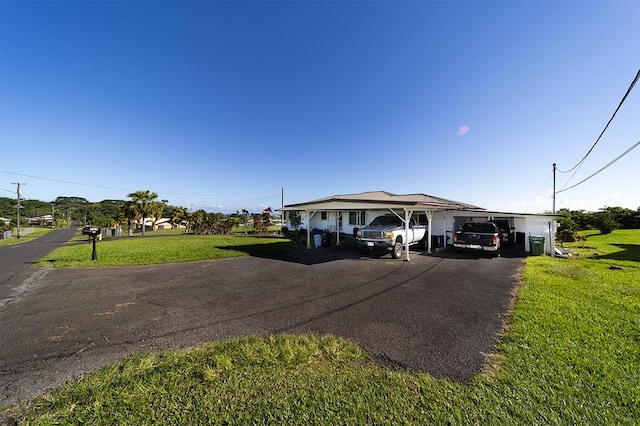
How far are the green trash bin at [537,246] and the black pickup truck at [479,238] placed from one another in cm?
200

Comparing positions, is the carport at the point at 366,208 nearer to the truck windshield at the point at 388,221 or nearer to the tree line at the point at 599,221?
the truck windshield at the point at 388,221

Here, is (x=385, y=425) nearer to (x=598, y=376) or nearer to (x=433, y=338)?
(x=433, y=338)

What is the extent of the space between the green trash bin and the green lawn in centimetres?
1000

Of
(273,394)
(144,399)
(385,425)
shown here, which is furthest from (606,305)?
(144,399)

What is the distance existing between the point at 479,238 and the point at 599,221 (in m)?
19.6

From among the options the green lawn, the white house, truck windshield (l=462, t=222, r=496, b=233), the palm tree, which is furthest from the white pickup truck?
the palm tree

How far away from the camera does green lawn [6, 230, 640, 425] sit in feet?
7.50

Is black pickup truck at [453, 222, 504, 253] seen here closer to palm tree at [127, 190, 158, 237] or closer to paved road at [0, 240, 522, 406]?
paved road at [0, 240, 522, 406]

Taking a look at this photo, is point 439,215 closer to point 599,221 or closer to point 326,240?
point 326,240

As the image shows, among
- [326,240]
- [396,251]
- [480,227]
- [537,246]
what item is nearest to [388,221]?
[396,251]

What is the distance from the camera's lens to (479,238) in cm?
1138

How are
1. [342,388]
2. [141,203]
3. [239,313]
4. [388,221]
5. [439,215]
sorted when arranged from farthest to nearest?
[141,203] < [439,215] < [388,221] < [239,313] < [342,388]

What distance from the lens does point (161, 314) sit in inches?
193

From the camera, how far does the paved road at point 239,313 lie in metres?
3.36
